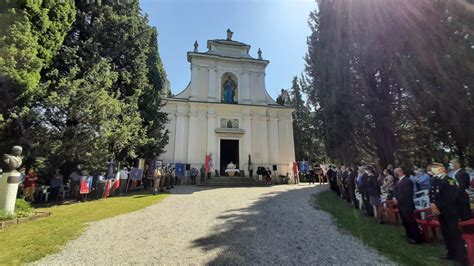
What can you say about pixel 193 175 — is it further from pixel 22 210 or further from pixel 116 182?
pixel 22 210

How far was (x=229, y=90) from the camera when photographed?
2539 centimetres

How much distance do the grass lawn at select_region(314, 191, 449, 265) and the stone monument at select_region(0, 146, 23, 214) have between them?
840cm

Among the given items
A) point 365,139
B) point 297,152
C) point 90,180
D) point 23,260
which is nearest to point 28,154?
point 90,180

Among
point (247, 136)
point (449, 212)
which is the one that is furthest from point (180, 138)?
point (449, 212)

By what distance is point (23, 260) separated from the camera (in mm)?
3736

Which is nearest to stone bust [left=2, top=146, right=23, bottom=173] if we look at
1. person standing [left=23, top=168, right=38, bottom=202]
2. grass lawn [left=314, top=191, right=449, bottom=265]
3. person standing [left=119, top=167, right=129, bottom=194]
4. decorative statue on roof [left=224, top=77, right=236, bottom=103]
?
person standing [left=23, top=168, right=38, bottom=202]

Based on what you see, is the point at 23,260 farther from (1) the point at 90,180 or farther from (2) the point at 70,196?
(2) the point at 70,196

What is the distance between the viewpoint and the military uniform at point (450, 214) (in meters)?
3.70

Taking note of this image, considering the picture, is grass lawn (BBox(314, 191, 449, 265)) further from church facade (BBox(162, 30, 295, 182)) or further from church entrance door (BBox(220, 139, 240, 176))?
church entrance door (BBox(220, 139, 240, 176))

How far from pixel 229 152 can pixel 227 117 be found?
3398 millimetres

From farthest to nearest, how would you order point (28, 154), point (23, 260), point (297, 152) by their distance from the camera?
point (297, 152) < point (28, 154) < point (23, 260)

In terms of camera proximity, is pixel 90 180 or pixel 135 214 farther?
pixel 90 180

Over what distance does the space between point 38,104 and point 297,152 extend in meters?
28.7

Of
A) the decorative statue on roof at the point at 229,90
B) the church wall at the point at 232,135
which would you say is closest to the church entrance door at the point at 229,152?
the church wall at the point at 232,135
